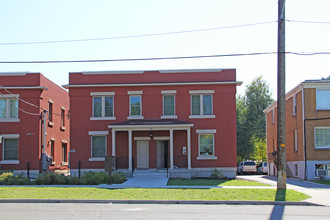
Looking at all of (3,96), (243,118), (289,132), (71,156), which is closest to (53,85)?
(3,96)

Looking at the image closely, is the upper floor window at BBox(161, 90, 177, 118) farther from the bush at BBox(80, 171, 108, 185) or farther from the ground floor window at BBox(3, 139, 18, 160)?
the ground floor window at BBox(3, 139, 18, 160)

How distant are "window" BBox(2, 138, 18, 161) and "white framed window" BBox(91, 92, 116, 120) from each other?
5.83 m

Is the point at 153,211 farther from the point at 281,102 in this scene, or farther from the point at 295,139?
the point at 295,139

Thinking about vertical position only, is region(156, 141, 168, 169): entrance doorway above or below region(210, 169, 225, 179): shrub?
above

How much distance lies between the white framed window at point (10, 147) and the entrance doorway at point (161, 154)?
9.95m

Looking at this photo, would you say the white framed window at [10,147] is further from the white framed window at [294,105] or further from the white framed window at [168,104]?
the white framed window at [294,105]

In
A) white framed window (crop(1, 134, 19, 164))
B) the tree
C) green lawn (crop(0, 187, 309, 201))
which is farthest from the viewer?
the tree

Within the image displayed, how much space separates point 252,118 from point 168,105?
30959 mm

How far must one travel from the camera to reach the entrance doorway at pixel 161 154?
29.9 meters

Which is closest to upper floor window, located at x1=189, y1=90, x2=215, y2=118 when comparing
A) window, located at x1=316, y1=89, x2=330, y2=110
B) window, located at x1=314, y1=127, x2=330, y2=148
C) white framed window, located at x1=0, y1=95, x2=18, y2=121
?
window, located at x1=316, y1=89, x2=330, y2=110

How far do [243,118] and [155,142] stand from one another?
3131 centimetres

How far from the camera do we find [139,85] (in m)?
29.8

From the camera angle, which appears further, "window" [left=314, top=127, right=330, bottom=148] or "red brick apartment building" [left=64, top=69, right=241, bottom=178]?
"red brick apartment building" [left=64, top=69, right=241, bottom=178]

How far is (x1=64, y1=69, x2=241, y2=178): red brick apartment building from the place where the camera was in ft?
96.4
